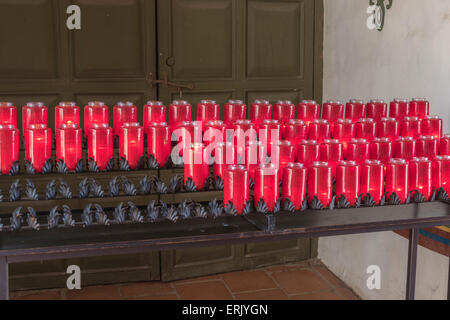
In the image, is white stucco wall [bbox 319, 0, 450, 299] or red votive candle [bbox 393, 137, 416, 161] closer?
red votive candle [bbox 393, 137, 416, 161]

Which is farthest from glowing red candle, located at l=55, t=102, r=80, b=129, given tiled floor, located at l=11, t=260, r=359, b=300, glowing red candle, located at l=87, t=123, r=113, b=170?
tiled floor, located at l=11, t=260, r=359, b=300

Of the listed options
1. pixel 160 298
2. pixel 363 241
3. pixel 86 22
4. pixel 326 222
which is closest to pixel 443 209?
pixel 326 222

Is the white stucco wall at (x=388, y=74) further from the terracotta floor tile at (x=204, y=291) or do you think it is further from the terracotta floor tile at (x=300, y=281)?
the terracotta floor tile at (x=204, y=291)

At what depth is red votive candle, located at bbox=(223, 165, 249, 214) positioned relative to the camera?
6.22 ft

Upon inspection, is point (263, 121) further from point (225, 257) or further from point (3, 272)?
point (225, 257)

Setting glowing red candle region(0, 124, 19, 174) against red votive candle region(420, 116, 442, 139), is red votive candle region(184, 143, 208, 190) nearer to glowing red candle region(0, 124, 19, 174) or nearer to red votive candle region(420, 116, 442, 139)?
glowing red candle region(0, 124, 19, 174)

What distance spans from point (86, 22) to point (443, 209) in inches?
94.6

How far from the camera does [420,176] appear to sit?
2.14m

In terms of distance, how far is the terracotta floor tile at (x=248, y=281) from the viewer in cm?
371

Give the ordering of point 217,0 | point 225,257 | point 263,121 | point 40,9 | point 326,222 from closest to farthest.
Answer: point 326,222 < point 263,121 < point 40,9 < point 217,0 < point 225,257

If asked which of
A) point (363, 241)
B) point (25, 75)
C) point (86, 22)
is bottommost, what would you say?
point (363, 241)

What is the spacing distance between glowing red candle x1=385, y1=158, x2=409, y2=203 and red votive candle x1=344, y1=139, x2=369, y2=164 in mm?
106

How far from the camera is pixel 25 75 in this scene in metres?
3.38

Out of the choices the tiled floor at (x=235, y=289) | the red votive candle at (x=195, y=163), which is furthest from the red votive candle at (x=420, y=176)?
the tiled floor at (x=235, y=289)
